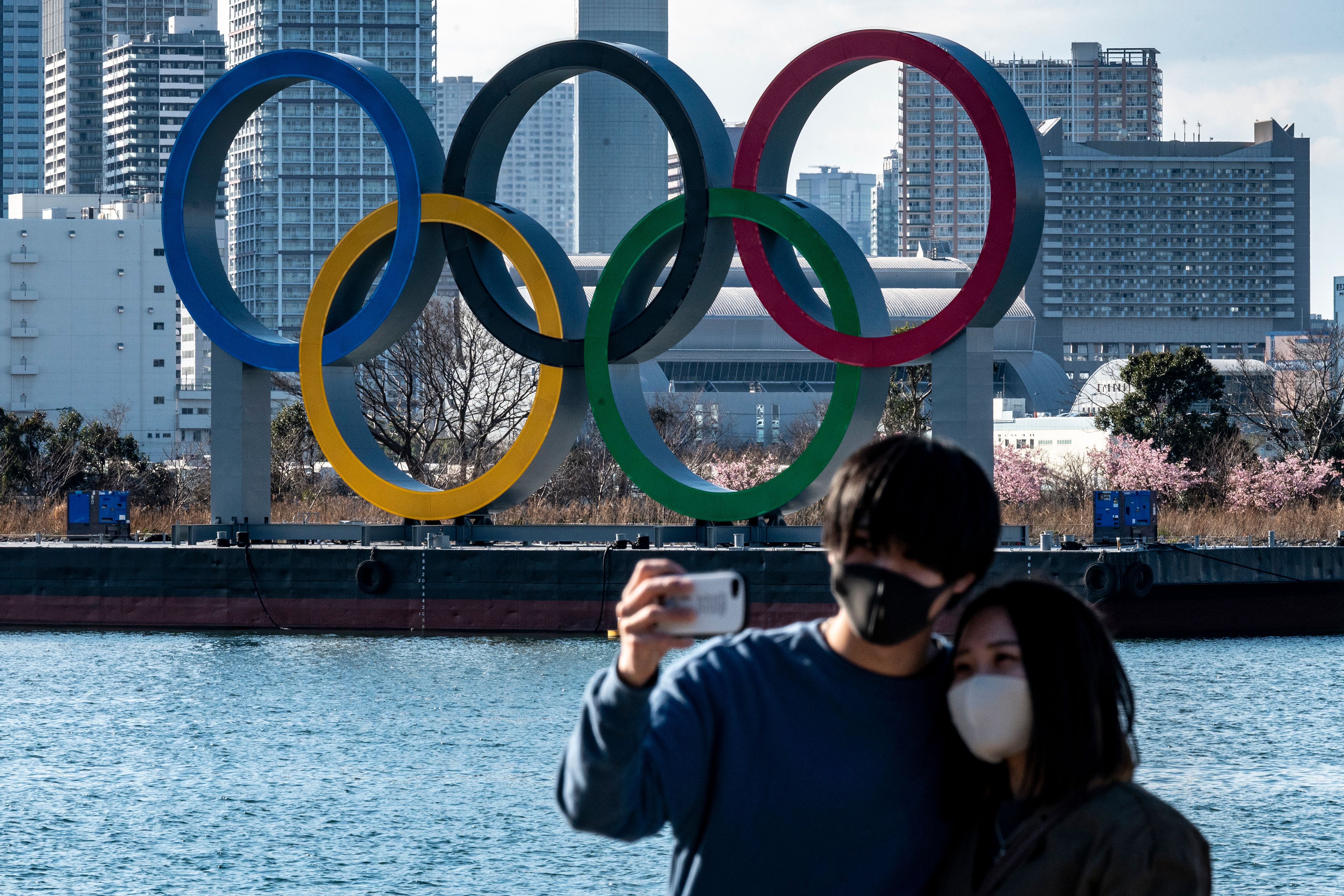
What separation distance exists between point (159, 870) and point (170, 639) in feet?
48.4

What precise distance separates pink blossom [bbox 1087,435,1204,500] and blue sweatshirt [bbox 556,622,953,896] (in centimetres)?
4035

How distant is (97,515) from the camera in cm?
3044

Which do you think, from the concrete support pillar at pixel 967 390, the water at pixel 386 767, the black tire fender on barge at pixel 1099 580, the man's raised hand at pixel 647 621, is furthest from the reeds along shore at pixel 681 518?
the man's raised hand at pixel 647 621

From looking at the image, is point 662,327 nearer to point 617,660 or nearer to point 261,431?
point 261,431

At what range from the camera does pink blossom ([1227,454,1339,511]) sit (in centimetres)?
4247

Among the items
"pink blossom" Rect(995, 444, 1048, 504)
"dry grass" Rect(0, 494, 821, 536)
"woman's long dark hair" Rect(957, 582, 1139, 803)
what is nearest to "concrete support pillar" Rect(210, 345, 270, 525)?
"dry grass" Rect(0, 494, 821, 536)

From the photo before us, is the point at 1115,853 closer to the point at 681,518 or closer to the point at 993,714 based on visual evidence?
the point at 993,714

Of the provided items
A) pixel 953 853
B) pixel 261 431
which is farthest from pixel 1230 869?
pixel 261 431

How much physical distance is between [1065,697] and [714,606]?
76 cm

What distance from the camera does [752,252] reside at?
81.7ft

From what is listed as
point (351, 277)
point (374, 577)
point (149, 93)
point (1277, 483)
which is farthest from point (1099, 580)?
point (149, 93)

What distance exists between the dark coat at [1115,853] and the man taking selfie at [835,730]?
0.73 feet

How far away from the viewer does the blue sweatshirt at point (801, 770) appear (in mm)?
3143

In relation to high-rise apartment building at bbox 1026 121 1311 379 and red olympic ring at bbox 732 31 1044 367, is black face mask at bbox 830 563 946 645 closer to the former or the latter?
red olympic ring at bbox 732 31 1044 367
